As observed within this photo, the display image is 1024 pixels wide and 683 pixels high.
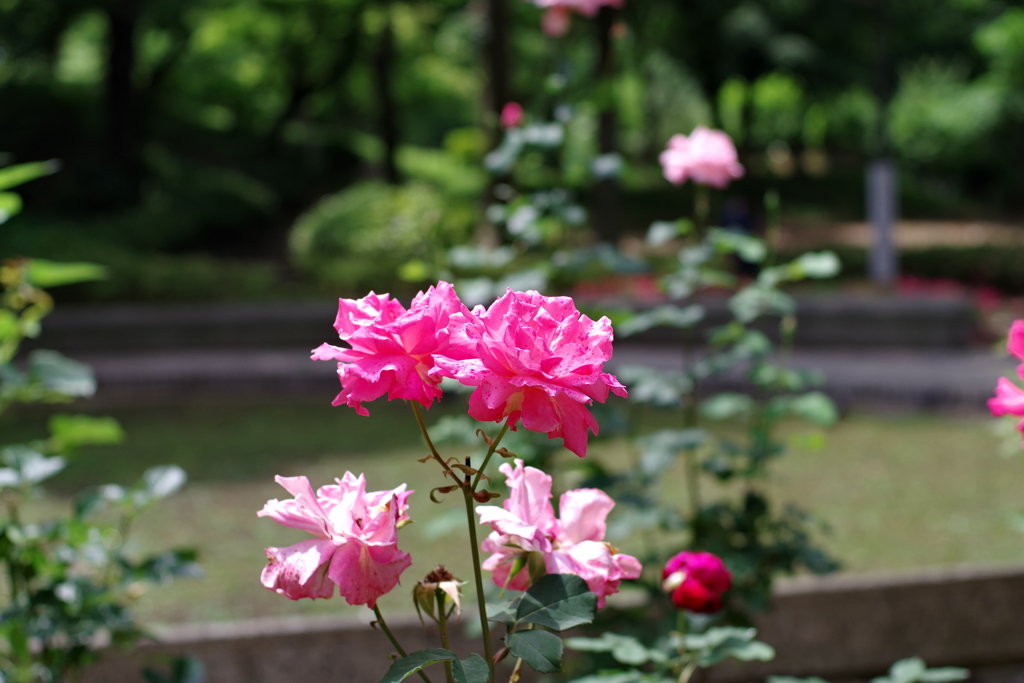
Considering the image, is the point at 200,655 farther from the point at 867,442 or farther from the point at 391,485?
the point at 867,442

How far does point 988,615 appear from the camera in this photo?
9.49 ft

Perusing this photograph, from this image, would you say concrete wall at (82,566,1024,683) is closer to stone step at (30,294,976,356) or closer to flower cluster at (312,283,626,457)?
flower cluster at (312,283,626,457)

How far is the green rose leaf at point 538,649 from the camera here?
88 centimetres

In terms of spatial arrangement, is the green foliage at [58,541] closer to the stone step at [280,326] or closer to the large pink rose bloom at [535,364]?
the large pink rose bloom at [535,364]

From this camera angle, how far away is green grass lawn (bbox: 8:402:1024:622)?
399cm

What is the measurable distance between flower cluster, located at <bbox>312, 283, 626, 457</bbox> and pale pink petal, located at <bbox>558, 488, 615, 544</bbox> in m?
0.19

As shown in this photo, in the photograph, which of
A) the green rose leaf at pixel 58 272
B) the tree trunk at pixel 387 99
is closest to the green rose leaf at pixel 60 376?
the green rose leaf at pixel 58 272

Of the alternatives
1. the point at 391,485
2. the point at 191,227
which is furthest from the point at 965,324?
the point at 191,227

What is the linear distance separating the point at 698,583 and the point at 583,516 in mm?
401

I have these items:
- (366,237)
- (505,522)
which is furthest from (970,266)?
(505,522)

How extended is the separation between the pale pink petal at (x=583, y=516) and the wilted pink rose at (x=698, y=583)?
1.16 ft

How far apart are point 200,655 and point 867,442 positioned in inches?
181

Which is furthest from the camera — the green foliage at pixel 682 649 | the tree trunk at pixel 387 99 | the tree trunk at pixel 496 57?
the tree trunk at pixel 387 99

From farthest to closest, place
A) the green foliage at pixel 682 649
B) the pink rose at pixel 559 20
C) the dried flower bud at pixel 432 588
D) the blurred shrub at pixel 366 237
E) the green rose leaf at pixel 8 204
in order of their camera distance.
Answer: the blurred shrub at pixel 366 237 → the pink rose at pixel 559 20 → the green rose leaf at pixel 8 204 → the green foliage at pixel 682 649 → the dried flower bud at pixel 432 588
